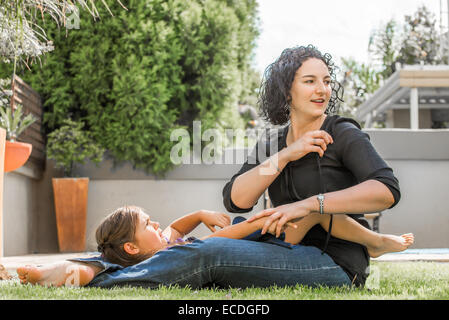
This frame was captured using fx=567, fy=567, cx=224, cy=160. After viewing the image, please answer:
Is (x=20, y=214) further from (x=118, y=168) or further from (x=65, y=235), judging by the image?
(x=118, y=168)

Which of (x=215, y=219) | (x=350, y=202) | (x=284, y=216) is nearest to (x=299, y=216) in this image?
(x=284, y=216)

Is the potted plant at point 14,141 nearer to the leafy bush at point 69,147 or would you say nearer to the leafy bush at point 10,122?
the leafy bush at point 10,122

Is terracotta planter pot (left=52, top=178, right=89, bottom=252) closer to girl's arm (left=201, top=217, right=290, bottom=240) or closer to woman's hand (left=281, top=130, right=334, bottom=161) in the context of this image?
girl's arm (left=201, top=217, right=290, bottom=240)

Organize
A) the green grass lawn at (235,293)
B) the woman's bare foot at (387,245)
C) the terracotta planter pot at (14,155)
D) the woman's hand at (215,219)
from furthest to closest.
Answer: the terracotta planter pot at (14,155) < the woman's hand at (215,219) < the woman's bare foot at (387,245) < the green grass lawn at (235,293)

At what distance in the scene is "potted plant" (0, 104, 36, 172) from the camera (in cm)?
503

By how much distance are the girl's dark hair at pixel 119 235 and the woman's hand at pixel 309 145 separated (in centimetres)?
74

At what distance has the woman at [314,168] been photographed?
2105 mm

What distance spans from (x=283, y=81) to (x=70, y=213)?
14.7ft

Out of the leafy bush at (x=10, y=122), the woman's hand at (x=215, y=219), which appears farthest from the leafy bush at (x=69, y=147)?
the woman's hand at (x=215, y=219)

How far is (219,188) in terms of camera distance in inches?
282

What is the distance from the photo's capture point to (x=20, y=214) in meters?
6.36

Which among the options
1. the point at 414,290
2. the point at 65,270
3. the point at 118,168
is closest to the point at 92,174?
the point at 118,168

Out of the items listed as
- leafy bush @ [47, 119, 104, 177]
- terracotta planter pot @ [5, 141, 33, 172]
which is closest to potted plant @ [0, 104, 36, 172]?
terracotta planter pot @ [5, 141, 33, 172]

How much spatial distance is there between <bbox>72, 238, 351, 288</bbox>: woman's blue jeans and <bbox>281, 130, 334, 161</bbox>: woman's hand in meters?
0.38
